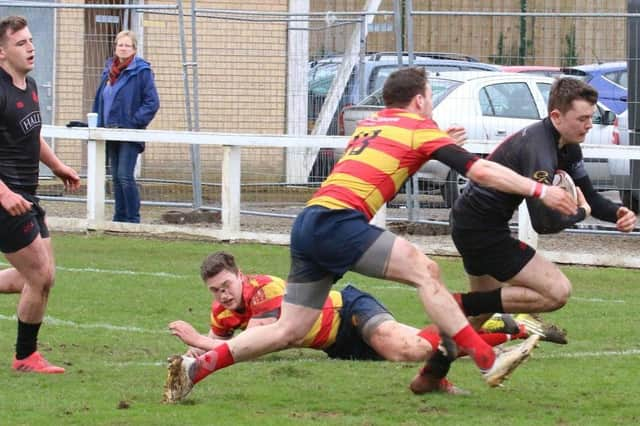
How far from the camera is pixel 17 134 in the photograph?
795cm

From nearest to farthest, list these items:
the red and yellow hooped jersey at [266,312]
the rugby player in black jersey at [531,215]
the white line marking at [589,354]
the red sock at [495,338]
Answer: the rugby player in black jersey at [531,215] → the red and yellow hooped jersey at [266,312] → the red sock at [495,338] → the white line marking at [589,354]

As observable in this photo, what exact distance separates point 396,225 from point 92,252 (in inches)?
139

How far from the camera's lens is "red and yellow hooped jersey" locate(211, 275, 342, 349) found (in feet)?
26.5

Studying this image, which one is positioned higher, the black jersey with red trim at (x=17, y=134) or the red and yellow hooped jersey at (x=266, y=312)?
the black jersey with red trim at (x=17, y=134)

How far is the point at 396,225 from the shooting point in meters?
15.1

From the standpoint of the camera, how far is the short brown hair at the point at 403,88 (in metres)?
7.02

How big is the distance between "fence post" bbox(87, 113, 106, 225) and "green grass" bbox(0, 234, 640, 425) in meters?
2.99

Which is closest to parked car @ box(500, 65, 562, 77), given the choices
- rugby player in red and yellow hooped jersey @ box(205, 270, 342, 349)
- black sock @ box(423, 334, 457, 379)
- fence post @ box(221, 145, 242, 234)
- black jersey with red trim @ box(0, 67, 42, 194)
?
fence post @ box(221, 145, 242, 234)

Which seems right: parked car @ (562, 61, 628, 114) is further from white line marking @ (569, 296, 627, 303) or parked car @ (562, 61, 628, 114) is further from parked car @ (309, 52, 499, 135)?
white line marking @ (569, 296, 627, 303)

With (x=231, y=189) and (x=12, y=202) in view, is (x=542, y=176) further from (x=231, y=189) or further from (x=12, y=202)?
(x=231, y=189)

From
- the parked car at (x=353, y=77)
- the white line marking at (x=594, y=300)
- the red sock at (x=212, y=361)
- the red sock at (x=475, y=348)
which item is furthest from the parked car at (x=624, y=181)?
the red sock at (x=212, y=361)

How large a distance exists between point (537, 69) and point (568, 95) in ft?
29.5

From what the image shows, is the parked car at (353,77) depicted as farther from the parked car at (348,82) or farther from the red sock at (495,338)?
the red sock at (495,338)

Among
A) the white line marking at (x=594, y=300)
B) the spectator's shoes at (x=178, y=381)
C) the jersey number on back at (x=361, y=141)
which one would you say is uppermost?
the jersey number on back at (x=361, y=141)
